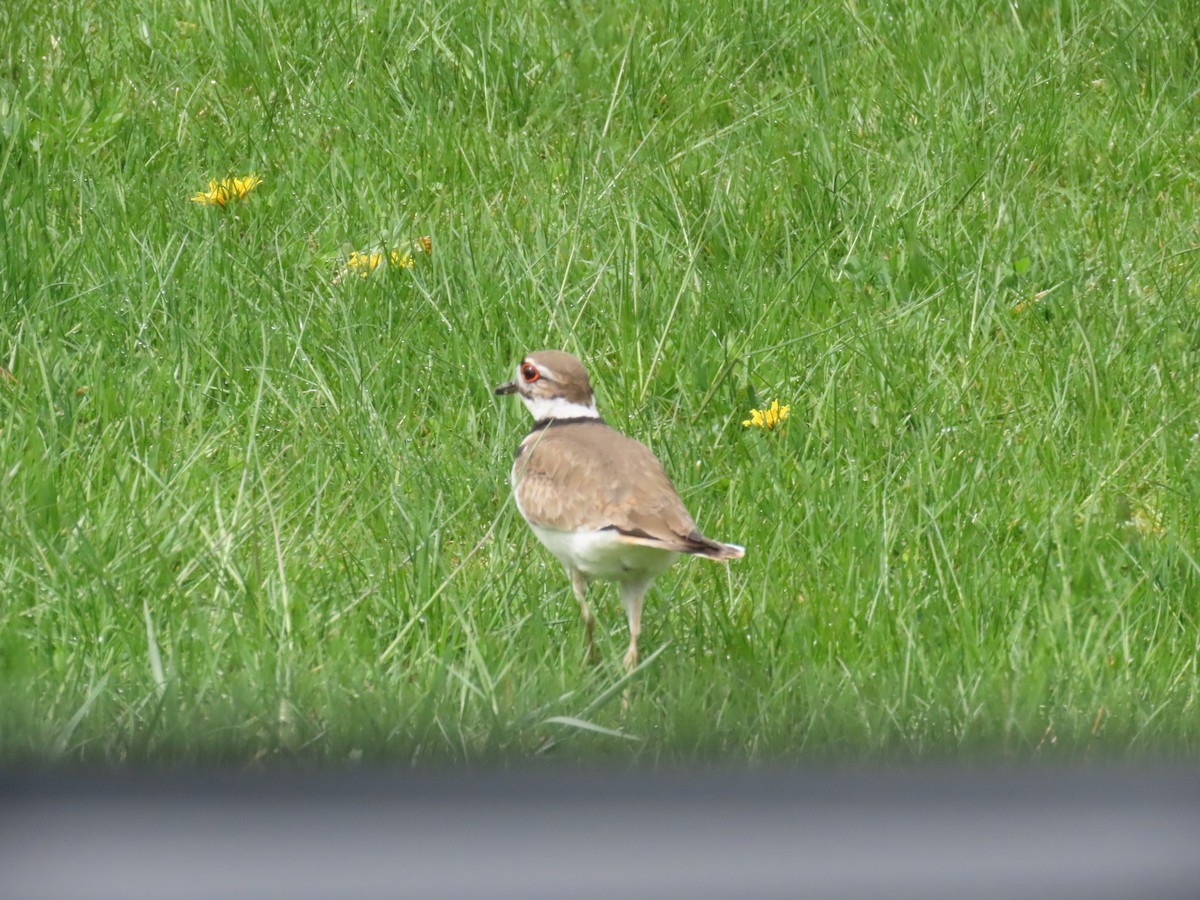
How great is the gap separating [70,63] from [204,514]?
376 cm

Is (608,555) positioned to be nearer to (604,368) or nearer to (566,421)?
(566,421)

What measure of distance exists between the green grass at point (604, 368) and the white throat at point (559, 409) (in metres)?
0.26

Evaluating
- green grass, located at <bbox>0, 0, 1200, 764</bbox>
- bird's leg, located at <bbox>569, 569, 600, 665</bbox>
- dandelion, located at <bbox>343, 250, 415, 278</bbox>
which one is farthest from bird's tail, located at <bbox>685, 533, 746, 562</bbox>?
dandelion, located at <bbox>343, 250, 415, 278</bbox>

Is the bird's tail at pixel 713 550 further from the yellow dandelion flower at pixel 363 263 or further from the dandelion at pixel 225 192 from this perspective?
the dandelion at pixel 225 192

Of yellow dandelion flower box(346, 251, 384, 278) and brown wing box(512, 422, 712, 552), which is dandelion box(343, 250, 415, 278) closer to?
yellow dandelion flower box(346, 251, 384, 278)

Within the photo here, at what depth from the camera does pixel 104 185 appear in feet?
18.6

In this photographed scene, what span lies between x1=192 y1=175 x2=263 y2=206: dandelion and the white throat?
2.17 m

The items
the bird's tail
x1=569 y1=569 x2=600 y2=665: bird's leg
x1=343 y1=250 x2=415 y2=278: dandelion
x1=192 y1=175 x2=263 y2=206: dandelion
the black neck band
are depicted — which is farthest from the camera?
x1=192 y1=175 x2=263 y2=206: dandelion

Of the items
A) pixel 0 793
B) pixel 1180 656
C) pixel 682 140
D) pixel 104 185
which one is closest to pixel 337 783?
pixel 0 793

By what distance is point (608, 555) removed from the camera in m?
3.35

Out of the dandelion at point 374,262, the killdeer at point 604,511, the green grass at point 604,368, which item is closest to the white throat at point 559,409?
the killdeer at point 604,511

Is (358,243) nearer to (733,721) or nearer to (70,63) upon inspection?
(70,63)

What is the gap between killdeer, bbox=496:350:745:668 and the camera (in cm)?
325

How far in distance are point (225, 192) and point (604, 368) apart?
1849mm
